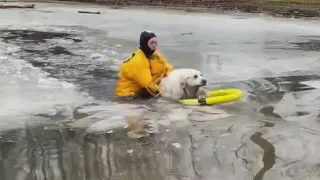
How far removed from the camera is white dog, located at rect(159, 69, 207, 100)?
8.19 m

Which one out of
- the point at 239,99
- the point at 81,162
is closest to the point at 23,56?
the point at 239,99

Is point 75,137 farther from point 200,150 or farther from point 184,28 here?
point 184,28

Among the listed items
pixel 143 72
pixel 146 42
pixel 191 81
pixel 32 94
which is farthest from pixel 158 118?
pixel 32 94

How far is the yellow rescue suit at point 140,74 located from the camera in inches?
336

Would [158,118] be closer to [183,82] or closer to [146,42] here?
[183,82]

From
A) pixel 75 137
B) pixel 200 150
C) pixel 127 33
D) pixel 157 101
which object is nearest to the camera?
pixel 200 150

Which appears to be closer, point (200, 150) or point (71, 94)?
point (200, 150)

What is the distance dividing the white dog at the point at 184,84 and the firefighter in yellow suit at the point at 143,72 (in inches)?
8.7

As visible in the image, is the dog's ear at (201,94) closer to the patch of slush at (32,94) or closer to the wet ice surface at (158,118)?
the wet ice surface at (158,118)

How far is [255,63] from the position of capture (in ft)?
40.0

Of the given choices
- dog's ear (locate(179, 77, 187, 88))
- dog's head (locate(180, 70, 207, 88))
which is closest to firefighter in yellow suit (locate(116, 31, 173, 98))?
dog's ear (locate(179, 77, 187, 88))

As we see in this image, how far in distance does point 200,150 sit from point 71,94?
368cm

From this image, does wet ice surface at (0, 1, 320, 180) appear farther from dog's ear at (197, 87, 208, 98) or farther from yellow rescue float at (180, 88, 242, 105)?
dog's ear at (197, 87, 208, 98)

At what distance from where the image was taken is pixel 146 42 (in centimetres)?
864
